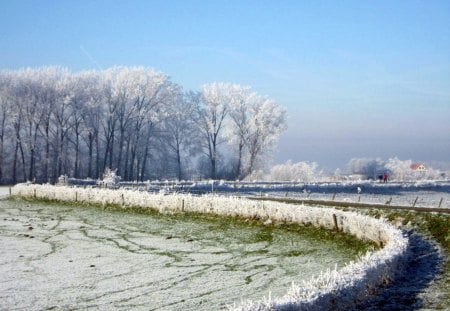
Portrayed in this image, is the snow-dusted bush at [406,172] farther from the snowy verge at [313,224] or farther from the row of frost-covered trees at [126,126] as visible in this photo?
the snowy verge at [313,224]

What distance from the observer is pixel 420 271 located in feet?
53.2

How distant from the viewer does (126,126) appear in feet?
230

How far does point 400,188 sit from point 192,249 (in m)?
40.5

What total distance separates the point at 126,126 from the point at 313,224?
157 ft

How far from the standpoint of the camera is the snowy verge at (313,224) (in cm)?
1089

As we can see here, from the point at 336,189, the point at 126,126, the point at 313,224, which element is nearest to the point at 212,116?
the point at 126,126

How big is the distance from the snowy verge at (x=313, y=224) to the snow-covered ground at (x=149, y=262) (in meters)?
1.54

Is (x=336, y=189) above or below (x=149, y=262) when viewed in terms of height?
above

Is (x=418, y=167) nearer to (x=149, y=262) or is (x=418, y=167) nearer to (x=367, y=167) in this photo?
(x=367, y=167)

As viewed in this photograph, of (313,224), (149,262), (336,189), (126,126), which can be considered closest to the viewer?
(149,262)

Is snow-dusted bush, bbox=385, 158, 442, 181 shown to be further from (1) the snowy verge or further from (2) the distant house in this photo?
(1) the snowy verge

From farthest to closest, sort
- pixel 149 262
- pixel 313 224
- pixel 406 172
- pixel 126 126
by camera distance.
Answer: pixel 406 172 < pixel 126 126 < pixel 313 224 < pixel 149 262

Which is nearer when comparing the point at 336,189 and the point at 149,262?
the point at 149,262

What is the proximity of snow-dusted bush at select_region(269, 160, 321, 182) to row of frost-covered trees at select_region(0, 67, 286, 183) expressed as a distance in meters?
3.17
